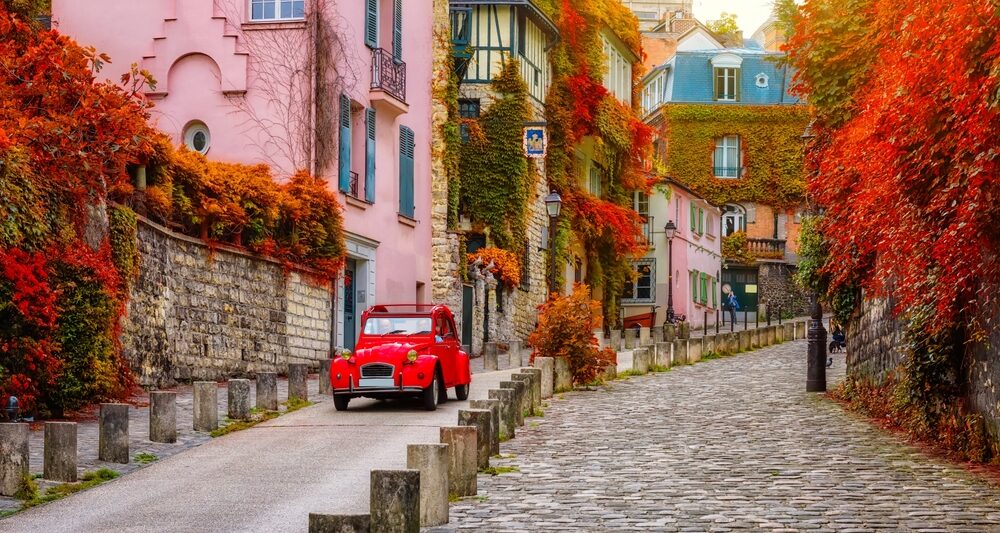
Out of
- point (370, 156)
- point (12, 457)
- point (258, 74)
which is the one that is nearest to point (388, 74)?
point (370, 156)

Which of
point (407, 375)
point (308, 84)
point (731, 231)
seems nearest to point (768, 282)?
point (731, 231)

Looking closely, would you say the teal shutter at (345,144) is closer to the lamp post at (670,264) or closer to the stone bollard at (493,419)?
the stone bollard at (493,419)

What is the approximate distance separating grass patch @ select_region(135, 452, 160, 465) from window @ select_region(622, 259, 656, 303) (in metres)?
44.5

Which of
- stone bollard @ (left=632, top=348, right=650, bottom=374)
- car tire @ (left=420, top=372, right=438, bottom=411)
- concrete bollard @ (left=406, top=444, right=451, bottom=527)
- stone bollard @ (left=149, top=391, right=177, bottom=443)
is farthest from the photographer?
stone bollard @ (left=632, top=348, right=650, bottom=374)

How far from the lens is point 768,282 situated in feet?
213

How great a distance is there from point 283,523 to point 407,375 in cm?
952

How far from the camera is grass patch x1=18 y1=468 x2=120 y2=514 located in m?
12.3

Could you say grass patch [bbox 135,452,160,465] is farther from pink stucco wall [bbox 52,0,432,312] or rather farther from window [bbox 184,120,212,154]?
window [bbox 184,120,212,154]

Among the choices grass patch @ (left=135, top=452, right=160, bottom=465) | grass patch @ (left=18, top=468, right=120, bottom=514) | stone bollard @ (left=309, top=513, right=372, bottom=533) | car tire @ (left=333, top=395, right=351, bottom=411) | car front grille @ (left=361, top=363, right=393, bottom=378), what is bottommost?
grass patch @ (left=18, top=468, right=120, bottom=514)

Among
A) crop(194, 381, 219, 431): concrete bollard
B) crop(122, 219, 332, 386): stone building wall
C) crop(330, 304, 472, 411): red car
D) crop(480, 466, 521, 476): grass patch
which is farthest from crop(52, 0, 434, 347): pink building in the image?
crop(480, 466, 521, 476): grass patch

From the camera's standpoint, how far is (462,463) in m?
12.3

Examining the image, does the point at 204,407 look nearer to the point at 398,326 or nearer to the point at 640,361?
the point at 398,326

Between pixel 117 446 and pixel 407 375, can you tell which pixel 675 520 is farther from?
pixel 407 375

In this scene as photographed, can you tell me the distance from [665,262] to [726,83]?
11223 millimetres
